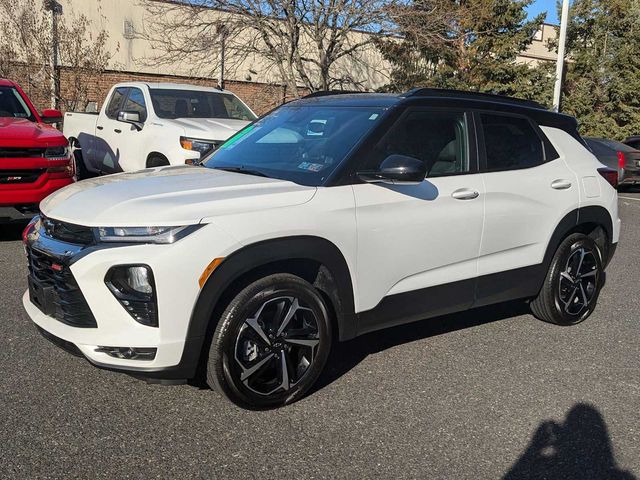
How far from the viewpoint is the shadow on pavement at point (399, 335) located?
419 cm

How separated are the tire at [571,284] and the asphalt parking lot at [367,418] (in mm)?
333

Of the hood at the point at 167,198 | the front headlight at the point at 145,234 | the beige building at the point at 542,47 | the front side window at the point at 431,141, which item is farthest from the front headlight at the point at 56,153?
the beige building at the point at 542,47

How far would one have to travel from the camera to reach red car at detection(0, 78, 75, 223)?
684cm

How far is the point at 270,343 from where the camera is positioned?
3484mm

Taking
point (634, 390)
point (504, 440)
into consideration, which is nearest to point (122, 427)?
point (504, 440)

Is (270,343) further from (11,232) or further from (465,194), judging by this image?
(11,232)

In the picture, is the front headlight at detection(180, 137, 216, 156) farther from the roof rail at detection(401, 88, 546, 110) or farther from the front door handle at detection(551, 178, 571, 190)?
the front door handle at detection(551, 178, 571, 190)

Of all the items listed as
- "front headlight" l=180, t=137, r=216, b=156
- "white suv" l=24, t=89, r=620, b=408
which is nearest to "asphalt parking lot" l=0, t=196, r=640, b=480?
"white suv" l=24, t=89, r=620, b=408

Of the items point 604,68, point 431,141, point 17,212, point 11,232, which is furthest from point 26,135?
point 604,68

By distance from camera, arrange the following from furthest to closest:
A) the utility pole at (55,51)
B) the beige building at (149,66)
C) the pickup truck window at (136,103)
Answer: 1. the beige building at (149,66)
2. the utility pole at (55,51)
3. the pickup truck window at (136,103)

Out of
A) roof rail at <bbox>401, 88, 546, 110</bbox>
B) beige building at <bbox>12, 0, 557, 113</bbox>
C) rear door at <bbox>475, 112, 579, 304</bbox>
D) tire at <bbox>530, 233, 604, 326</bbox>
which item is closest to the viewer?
roof rail at <bbox>401, 88, 546, 110</bbox>

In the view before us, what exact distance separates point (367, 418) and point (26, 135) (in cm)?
541

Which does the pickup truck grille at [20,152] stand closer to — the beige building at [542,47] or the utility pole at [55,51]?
the utility pole at [55,51]

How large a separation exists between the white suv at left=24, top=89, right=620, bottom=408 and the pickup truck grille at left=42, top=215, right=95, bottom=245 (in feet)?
0.04
